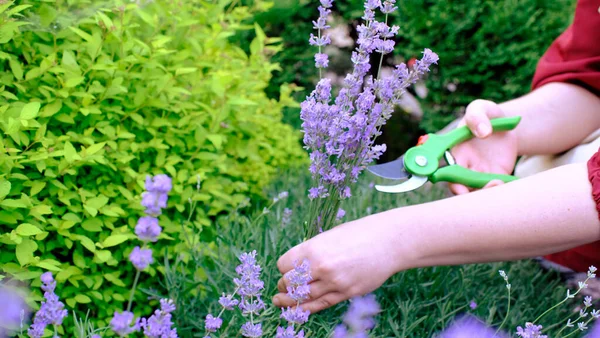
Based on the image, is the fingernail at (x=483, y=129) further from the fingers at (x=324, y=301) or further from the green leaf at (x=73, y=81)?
the green leaf at (x=73, y=81)

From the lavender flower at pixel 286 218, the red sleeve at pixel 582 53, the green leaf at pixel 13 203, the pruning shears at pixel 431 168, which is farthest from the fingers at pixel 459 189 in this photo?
the green leaf at pixel 13 203

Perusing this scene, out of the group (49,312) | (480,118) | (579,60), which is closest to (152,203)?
(49,312)

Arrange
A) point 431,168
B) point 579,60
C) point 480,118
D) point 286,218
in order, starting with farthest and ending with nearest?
point 579,60 → point 286,218 → point 480,118 → point 431,168

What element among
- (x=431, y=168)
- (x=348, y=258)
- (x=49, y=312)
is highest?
(x=431, y=168)

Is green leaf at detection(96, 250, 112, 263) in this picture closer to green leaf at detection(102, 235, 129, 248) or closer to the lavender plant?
green leaf at detection(102, 235, 129, 248)

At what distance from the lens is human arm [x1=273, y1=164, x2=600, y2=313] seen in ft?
4.33

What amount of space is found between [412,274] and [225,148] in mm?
819

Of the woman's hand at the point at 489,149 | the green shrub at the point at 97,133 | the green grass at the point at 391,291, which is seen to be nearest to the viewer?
the green shrub at the point at 97,133

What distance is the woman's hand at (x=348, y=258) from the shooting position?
1307 millimetres

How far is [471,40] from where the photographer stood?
3809 millimetres

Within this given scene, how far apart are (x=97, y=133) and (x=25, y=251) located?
1.51ft

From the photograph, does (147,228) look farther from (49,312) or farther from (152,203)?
(49,312)

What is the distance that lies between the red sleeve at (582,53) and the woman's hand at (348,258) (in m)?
1.07

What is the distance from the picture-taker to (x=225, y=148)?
2.25m
